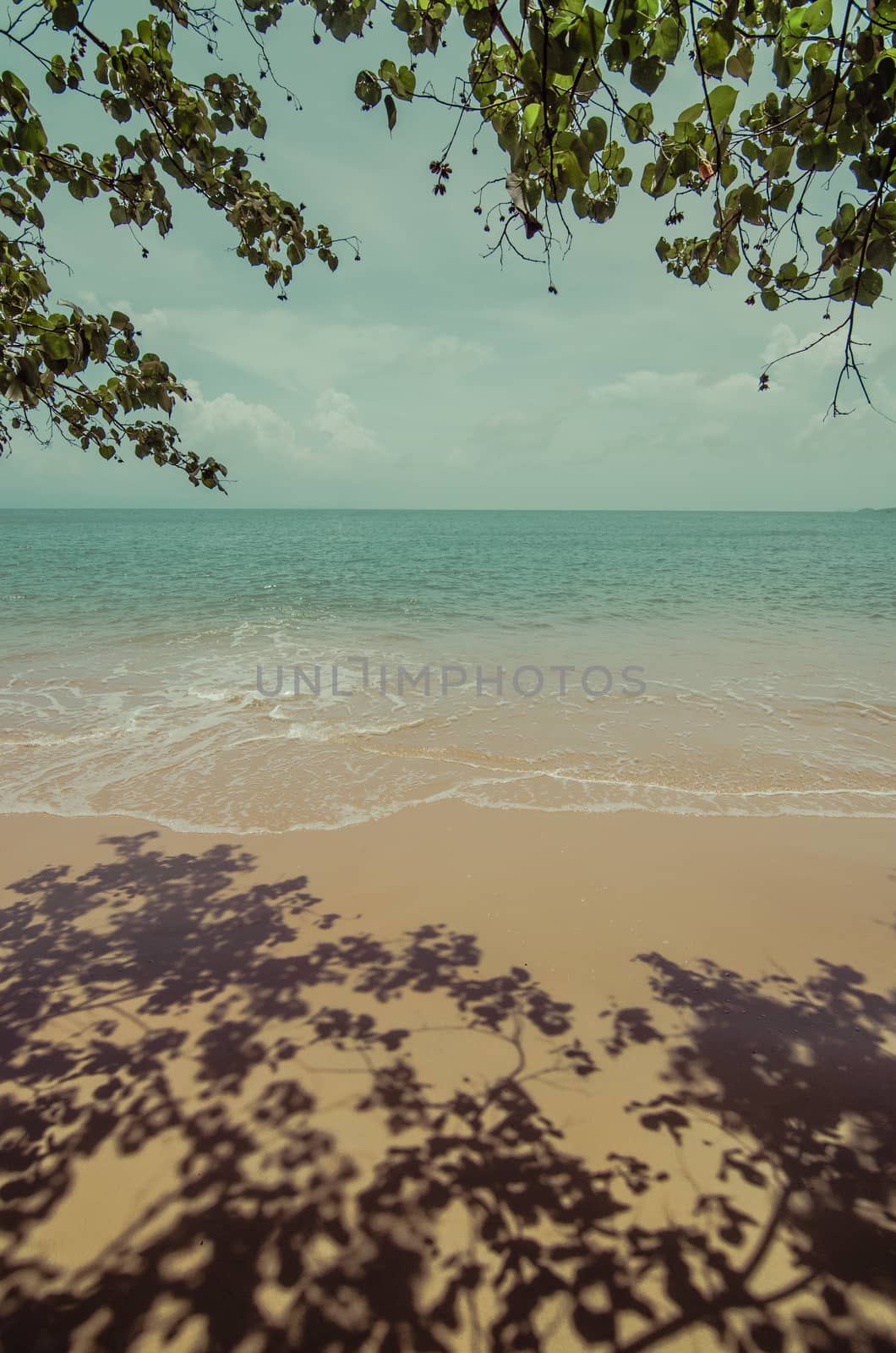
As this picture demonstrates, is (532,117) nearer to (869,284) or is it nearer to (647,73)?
(647,73)

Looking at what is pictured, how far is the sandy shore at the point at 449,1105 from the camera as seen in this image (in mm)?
3258

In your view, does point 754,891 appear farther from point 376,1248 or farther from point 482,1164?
point 376,1248

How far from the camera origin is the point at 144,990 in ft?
17.9

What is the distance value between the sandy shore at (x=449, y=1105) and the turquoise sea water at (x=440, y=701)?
2.16 metres

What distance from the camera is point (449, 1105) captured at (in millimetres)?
4387

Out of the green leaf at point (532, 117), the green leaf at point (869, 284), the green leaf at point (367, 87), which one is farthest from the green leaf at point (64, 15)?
the green leaf at point (869, 284)

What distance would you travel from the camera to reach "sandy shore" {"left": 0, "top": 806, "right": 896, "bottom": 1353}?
3.26 meters

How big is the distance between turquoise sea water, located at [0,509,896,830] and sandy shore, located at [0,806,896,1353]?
2.16 metres

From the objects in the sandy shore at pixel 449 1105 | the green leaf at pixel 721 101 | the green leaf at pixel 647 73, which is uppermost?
the green leaf at pixel 647 73

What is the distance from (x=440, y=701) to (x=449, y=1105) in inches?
397

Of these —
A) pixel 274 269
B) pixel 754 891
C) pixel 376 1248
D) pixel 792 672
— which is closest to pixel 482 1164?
pixel 376 1248

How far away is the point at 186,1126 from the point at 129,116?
6075 mm

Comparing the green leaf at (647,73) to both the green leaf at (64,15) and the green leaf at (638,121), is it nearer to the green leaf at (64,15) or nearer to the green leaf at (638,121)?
the green leaf at (638,121)

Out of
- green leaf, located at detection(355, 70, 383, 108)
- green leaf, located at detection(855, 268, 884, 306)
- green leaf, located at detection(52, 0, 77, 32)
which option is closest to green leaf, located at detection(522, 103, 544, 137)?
green leaf, located at detection(355, 70, 383, 108)
